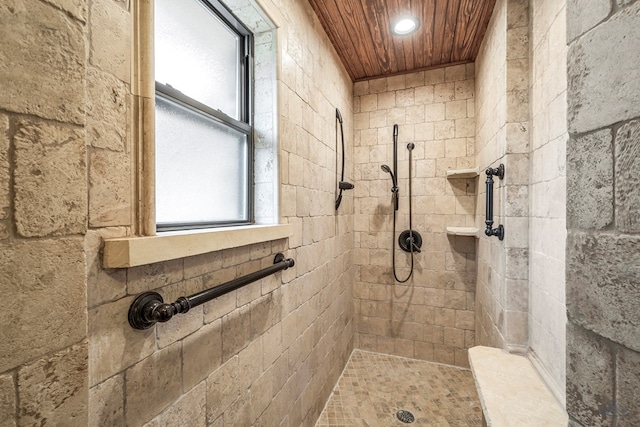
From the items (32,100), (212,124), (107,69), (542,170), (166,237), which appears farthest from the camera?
(542,170)

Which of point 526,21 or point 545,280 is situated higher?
point 526,21

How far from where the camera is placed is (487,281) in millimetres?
2127

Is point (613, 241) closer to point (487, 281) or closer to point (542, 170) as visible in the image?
point (542, 170)

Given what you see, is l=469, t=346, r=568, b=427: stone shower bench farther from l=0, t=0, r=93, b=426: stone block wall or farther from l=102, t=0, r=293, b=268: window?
l=0, t=0, r=93, b=426: stone block wall

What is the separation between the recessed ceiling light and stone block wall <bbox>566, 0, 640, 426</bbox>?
5.61 ft

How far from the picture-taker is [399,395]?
7.36 ft

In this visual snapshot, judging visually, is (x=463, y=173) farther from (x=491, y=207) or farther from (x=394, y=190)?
(x=491, y=207)

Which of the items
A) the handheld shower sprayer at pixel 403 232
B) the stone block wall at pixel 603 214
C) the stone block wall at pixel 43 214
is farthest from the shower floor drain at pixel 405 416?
the stone block wall at pixel 43 214

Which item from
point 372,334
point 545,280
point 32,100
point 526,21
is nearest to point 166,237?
point 32,100

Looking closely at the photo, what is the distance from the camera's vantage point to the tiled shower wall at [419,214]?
8.68 feet

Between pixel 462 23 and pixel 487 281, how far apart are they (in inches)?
76.8

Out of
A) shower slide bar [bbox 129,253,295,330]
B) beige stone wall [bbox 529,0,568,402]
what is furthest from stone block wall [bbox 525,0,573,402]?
shower slide bar [bbox 129,253,295,330]

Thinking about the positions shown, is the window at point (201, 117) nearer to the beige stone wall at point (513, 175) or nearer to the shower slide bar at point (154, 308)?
the shower slide bar at point (154, 308)

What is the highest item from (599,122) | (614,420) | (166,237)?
(599,122)
